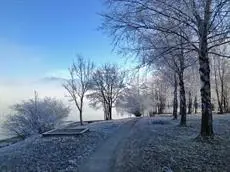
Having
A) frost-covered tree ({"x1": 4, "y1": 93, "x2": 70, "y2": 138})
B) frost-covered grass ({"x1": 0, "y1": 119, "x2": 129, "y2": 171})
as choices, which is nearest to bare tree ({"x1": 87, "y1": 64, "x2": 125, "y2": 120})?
frost-covered tree ({"x1": 4, "y1": 93, "x2": 70, "y2": 138})

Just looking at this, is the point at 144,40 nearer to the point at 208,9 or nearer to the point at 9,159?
the point at 208,9

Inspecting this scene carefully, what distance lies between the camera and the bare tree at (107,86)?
2050 inches

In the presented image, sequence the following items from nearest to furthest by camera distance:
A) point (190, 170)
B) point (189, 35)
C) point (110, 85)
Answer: point (190, 170) < point (189, 35) < point (110, 85)

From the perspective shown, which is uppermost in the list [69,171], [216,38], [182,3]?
[182,3]

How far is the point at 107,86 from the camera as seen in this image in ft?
172

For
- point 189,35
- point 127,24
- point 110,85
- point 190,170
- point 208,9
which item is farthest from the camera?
point 110,85

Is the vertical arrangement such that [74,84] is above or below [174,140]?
above

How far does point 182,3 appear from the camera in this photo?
1350cm

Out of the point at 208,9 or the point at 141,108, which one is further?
the point at 141,108

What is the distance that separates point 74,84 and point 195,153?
38.5m

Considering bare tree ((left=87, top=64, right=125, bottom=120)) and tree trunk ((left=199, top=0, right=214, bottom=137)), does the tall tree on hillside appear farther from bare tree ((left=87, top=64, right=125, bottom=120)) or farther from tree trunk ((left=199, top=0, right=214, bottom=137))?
bare tree ((left=87, top=64, right=125, bottom=120))

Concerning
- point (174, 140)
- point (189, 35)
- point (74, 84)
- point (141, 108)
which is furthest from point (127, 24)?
point (141, 108)

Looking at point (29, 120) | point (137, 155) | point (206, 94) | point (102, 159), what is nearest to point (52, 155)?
point (102, 159)

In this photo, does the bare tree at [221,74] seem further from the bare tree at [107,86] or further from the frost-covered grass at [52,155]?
the frost-covered grass at [52,155]
